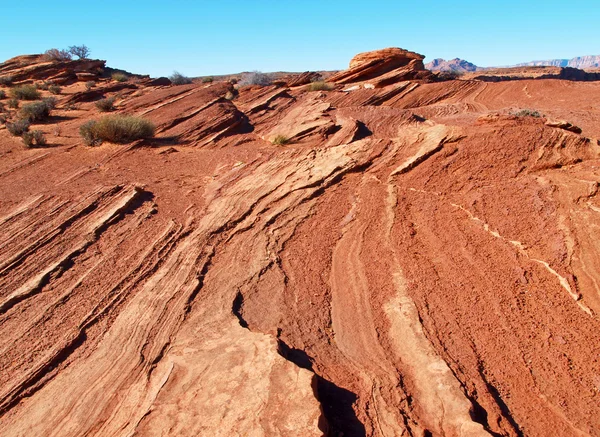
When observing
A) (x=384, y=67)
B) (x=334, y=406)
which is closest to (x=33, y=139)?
(x=334, y=406)

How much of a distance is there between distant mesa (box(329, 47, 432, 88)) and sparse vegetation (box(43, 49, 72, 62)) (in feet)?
76.4

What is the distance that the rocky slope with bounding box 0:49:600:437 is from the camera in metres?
3.79

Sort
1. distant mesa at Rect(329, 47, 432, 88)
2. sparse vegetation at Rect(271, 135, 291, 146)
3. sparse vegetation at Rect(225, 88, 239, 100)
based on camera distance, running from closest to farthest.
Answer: sparse vegetation at Rect(271, 135, 291, 146)
sparse vegetation at Rect(225, 88, 239, 100)
distant mesa at Rect(329, 47, 432, 88)

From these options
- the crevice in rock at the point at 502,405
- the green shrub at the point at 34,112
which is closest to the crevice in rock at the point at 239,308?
the crevice in rock at the point at 502,405

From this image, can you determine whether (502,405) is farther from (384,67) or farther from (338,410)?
(384,67)

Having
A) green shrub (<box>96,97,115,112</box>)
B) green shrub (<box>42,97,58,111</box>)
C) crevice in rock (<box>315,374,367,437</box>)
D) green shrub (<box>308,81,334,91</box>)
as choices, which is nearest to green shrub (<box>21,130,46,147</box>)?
green shrub (<box>42,97,58,111</box>)

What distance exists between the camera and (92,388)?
13.3 ft

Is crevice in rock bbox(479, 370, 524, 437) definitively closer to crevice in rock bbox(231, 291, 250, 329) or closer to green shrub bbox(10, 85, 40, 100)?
crevice in rock bbox(231, 291, 250, 329)

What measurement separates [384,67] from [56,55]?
88.2 feet

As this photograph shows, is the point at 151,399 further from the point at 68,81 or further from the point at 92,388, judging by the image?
the point at 68,81

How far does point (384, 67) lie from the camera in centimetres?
2552

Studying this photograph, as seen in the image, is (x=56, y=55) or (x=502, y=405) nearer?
(x=502, y=405)

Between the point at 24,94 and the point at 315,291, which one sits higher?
the point at 24,94

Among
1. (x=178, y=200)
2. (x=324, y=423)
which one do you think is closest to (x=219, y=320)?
(x=324, y=423)
